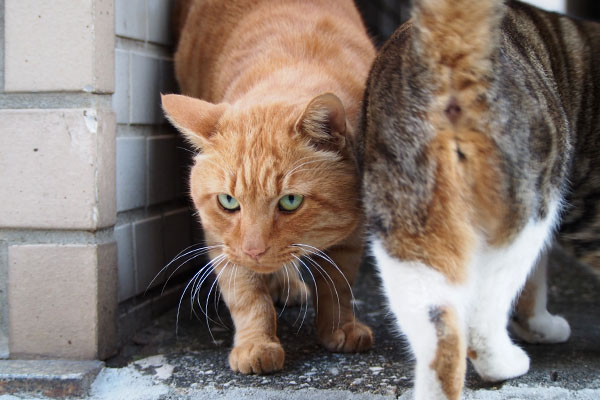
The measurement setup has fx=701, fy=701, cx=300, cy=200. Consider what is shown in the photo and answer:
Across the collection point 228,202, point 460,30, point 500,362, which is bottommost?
point 500,362

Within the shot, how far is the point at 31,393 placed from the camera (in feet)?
6.61

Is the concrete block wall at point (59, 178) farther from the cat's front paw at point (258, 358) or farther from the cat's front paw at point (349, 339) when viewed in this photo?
the cat's front paw at point (349, 339)

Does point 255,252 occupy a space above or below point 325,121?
below

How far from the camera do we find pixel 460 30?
148cm

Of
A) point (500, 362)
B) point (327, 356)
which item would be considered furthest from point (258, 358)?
point (500, 362)

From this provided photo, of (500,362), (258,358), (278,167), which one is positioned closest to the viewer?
(500,362)

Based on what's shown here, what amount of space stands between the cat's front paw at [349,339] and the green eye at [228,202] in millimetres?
566

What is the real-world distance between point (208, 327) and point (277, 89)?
0.88m

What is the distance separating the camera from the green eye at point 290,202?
1.94 metres

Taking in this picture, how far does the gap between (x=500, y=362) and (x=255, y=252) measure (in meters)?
0.71

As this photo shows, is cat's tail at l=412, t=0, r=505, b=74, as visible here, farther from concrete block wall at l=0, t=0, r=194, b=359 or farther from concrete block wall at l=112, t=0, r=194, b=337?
concrete block wall at l=112, t=0, r=194, b=337

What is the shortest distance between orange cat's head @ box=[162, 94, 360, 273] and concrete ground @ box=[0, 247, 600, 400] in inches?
14.0

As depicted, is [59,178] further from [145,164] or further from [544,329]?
[544,329]

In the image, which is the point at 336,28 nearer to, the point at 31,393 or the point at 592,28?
the point at 592,28
